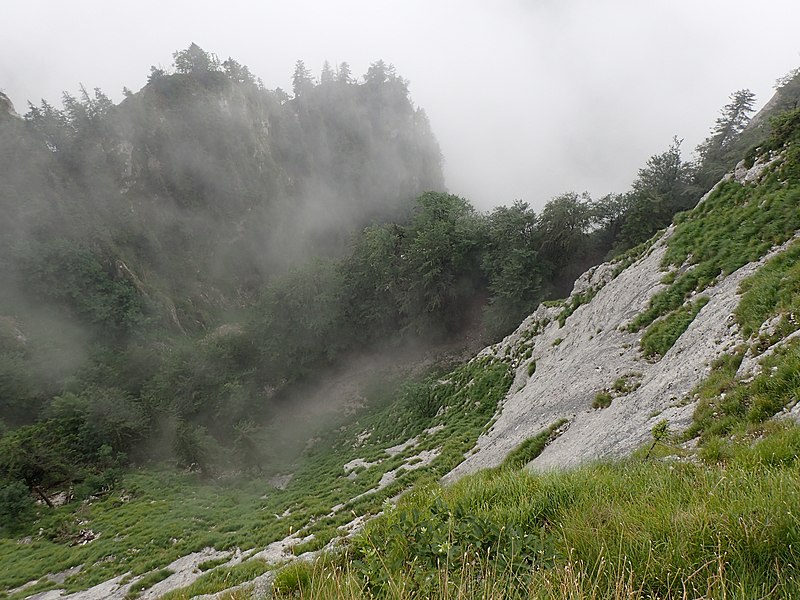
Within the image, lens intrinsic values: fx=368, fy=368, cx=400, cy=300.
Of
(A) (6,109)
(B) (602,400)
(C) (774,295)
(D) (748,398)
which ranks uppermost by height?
(A) (6,109)

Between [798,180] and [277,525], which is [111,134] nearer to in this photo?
[277,525]

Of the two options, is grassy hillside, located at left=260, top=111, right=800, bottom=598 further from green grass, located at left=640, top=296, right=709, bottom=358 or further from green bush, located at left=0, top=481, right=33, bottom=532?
green bush, located at left=0, top=481, right=33, bottom=532

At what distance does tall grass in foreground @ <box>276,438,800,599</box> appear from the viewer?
2.54 meters

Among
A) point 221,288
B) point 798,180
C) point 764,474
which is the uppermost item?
point 221,288

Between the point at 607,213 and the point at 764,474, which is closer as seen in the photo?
the point at 764,474

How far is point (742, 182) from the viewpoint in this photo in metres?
15.9

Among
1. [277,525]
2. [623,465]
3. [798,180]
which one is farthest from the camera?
[277,525]

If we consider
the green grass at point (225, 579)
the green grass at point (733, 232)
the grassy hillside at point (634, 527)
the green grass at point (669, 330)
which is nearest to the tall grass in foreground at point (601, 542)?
the grassy hillside at point (634, 527)

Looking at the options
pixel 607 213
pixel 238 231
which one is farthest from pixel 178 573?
pixel 238 231

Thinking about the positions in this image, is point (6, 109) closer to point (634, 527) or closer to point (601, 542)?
point (601, 542)

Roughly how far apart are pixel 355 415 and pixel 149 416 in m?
18.8

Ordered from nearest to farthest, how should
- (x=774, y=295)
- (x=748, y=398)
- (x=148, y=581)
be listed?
(x=748, y=398), (x=774, y=295), (x=148, y=581)

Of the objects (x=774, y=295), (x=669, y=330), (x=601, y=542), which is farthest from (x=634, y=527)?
(x=669, y=330)

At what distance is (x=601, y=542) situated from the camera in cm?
312
